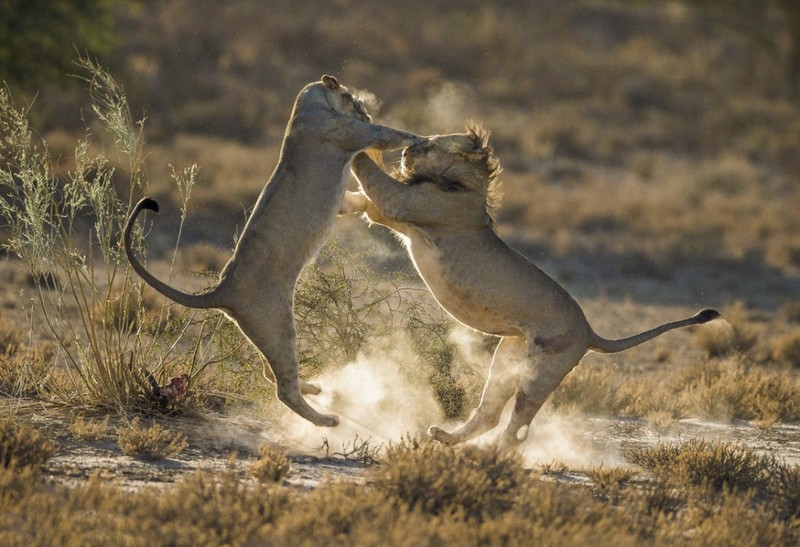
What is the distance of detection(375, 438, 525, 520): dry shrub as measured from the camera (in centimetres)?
593

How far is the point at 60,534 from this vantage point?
5039mm

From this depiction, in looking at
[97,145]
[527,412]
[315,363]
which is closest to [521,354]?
[527,412]

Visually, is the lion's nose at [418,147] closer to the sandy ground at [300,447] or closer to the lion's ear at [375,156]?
the lion's ear at [375,156]

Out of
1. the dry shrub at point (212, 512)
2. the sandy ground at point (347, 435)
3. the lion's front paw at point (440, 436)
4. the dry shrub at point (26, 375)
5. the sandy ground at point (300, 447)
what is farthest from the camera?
the dry shrub at point (26, 375)

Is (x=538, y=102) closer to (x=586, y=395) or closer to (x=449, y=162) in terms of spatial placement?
(x=586, y=395)

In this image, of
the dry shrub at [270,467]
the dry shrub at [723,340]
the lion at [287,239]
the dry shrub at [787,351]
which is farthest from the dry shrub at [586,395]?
the dry shrub at [787,351]

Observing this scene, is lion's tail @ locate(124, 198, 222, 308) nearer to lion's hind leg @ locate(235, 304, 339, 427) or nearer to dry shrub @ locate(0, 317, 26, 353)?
lion's hind leg @ locate(235, 304, 339, 427)

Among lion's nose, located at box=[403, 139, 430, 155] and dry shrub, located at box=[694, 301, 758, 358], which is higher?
dry shrub, located at box=[694, 301, 758, 358]

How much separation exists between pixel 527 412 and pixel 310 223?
1790 millimetres

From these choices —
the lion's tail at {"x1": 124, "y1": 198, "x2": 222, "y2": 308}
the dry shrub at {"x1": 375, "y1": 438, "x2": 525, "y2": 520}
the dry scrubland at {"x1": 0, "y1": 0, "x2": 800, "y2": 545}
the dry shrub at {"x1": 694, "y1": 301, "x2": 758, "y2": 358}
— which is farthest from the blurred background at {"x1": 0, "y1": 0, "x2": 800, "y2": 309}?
the dry shrub at {"x1": 375, "y1": 438, "x2": 525, "y2": 520}

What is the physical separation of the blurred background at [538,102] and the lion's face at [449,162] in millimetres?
5179

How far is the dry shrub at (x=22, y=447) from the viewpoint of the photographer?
6160mm

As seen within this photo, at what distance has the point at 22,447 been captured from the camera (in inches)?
245

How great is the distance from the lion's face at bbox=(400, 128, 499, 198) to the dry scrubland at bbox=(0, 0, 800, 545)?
4.21ft
